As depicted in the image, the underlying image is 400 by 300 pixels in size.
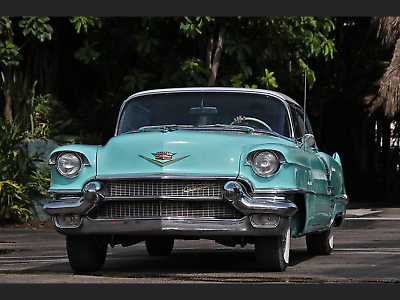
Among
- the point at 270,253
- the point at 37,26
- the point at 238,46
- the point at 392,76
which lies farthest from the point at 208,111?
the point at 392,76

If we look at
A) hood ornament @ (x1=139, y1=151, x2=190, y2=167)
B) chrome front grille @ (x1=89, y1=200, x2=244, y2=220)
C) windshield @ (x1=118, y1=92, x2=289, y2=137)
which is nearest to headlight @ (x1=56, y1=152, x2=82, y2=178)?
chrome front grille @ (x1=89, y1=200, x2=244, y2=220)

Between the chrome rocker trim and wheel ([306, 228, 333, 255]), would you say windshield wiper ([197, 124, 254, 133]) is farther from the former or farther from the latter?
wheel ([306, 228, 333, 255])

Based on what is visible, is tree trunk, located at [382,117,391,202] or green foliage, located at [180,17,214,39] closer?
green foliage, located at [180,17,214,39]

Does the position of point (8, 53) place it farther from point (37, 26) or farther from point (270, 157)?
point (270, 157)

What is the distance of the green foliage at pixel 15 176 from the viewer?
593 inches

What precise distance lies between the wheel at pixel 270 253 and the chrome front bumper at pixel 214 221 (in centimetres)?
31

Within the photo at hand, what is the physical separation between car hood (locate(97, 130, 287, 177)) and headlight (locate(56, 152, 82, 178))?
190 millimetres

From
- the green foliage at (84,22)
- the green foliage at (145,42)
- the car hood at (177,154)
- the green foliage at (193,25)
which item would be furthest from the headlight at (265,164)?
the green foliage at (145,42)

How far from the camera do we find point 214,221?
7.24m

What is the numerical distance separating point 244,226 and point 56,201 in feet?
5.49

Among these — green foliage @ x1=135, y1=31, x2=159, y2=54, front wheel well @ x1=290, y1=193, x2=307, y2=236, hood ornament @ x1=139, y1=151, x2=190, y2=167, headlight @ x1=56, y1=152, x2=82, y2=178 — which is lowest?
front wheel well @ x1=290, y1=193, x2=307, y2=236

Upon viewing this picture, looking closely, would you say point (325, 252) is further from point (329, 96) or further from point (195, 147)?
point (329, 96)

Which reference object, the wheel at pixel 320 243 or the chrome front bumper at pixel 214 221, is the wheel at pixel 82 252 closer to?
the chrome front bumper at pixel 214 221

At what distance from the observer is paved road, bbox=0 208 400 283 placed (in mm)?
7191
